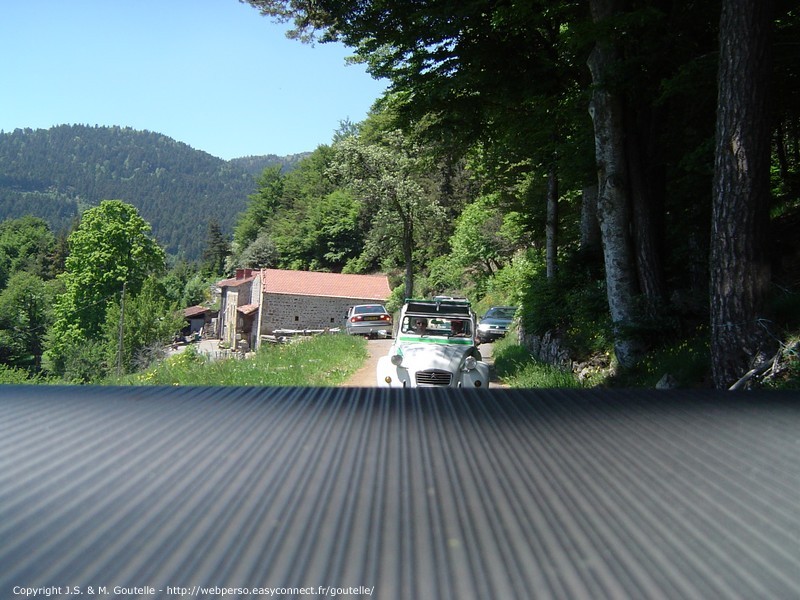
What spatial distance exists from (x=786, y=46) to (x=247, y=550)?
1046 centimetres

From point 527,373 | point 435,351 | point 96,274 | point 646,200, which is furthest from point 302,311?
point 646,200

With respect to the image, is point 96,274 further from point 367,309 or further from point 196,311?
point 367,309

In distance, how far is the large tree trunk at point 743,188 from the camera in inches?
270

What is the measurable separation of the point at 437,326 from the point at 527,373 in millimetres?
2814

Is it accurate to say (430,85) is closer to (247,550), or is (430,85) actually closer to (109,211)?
(247,550)

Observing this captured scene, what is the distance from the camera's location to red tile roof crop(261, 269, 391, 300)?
55.8 meters

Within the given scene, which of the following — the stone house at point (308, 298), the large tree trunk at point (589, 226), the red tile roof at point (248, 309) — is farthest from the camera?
the red tile roof at point (248, 309)

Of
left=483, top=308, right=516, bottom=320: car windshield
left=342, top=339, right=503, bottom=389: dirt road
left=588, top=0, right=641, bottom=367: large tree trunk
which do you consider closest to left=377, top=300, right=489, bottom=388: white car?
left=342, top=339, right=503, bottom=389: dirt road

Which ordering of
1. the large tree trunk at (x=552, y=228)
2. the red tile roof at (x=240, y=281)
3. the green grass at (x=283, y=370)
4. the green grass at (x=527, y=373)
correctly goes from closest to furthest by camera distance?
the green grass at (x=527, y=373) < the green grass at (x=283, y=370) < the large tree trunk at (x=552, y=228) < the red tile roof at (x=240, y=281)

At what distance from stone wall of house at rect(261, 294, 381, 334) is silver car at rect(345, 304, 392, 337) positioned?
72.9 ft

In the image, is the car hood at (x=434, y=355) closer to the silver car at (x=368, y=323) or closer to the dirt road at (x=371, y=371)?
the dirt road at (x=371, y=371)

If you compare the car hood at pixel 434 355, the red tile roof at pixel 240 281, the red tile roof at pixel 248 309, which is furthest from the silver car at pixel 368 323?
the red tile roof at pixel 240 281

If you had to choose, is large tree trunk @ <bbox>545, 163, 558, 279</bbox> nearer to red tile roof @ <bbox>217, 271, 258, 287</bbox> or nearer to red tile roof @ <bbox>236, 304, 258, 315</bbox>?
red tile roof @ <bbox>236, 304, 258, 315</bbox>

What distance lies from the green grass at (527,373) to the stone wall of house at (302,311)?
3778 centimetres
